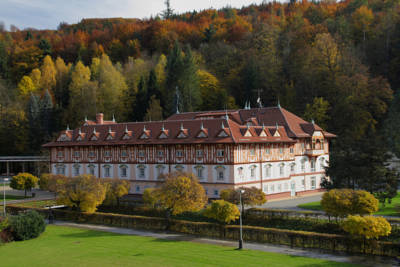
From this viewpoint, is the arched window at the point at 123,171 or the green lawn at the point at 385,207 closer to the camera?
the green lawn at the point at 385,207

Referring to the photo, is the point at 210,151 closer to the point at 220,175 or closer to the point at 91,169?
the point at 220,175

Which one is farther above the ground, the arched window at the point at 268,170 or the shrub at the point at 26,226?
the arched window at the point at 268,170

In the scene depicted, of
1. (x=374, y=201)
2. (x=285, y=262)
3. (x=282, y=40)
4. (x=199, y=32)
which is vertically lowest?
(x=285, y=262)

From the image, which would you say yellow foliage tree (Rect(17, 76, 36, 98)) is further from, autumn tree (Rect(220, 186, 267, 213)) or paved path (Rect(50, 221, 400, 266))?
autumn tree (Rect(220, 186, 267, 213))

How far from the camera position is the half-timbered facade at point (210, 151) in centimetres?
4688

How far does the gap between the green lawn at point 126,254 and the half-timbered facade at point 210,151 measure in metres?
11.9

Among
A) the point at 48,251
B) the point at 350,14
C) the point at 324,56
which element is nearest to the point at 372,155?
the point at 48,251

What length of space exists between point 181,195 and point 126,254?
879 centimetres

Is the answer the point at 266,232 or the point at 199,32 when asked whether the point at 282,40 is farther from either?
the point at 266,232

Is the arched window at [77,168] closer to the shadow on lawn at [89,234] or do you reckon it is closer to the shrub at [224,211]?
the shadow on lawn at [89,234]

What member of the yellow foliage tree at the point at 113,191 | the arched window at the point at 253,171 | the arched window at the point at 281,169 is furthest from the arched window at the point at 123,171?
the arched window at the point at 281,169

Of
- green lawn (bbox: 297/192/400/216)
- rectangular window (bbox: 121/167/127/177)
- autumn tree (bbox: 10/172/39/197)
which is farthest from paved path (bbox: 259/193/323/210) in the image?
autumn tree (bbox: 10/172/39/197)

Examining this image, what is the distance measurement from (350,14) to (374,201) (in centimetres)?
6130

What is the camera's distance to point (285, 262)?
2673cm
